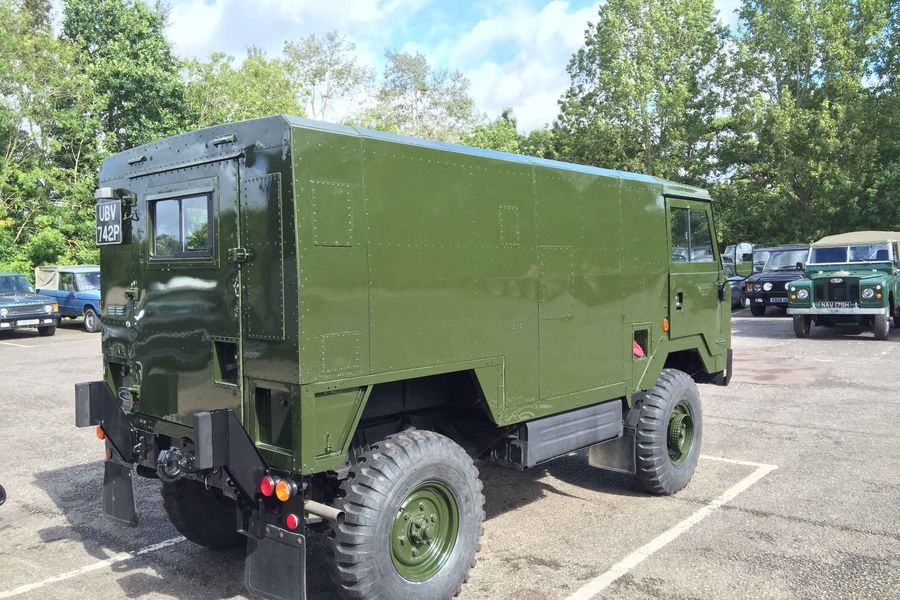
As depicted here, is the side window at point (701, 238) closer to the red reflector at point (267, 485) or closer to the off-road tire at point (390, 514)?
the off-road tire at point (390, 514)

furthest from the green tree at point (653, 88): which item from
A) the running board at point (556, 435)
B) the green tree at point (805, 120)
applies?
the running board at point (556, 435)

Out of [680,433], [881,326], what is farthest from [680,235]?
[881,326]

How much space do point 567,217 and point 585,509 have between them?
92.0 inches

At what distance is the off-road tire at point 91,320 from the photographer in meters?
21.4

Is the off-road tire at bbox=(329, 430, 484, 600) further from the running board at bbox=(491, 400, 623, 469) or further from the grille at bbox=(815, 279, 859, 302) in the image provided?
the grille at bbox=(815, 279, 859, 302)

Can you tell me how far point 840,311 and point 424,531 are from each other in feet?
50.4

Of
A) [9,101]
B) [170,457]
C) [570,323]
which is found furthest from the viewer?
[9,101]

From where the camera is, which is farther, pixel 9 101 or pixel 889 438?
pixel 9 101

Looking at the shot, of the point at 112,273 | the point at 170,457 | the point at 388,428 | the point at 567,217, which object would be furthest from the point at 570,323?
the point at 112,273

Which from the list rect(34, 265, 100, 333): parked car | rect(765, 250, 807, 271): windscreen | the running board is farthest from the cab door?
rect(34, 265, 100, 333): parked car

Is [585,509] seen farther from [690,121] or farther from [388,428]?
[690,121]

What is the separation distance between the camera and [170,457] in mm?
4039

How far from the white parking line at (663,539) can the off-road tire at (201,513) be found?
2377 mm

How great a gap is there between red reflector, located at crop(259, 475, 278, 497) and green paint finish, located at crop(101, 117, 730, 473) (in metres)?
0.14
